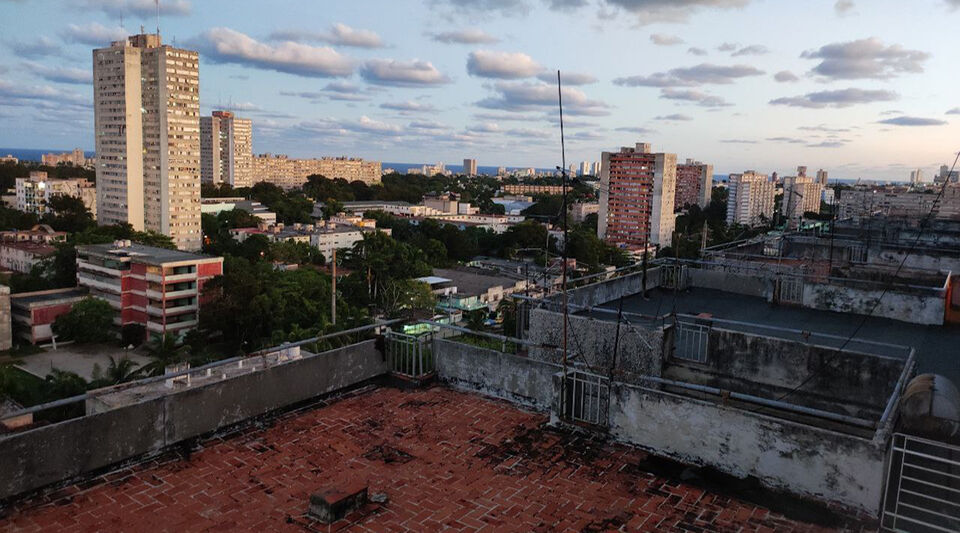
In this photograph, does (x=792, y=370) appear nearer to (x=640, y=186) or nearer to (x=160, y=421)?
(x=160, y=421)

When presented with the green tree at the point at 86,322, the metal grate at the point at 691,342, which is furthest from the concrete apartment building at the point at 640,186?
the metal grate at the point at 691,342

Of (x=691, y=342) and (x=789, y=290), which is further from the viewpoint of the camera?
(x=789, y=290)

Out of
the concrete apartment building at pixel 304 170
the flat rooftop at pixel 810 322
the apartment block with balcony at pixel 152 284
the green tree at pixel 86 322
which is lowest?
the green tree at pixel 86 322

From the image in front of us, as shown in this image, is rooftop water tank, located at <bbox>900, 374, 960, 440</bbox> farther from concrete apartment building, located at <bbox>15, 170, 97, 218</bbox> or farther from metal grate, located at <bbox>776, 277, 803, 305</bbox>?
concrete apartment building, located at <bbox>15, 170, 97, 218</bbox>

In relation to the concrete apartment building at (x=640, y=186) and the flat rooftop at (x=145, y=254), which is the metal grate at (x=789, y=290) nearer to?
the flat rooftop at (x=145, y=254)

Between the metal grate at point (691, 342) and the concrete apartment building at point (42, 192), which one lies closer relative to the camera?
the metal grate at point (691, 342)

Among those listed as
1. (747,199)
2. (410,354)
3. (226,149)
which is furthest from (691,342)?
(226,149)

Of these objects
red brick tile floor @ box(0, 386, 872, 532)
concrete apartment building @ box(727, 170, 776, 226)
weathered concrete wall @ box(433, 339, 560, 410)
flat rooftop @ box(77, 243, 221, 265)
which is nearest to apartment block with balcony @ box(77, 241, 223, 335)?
flat rooftop @ box(77, 243, 221, 265)
